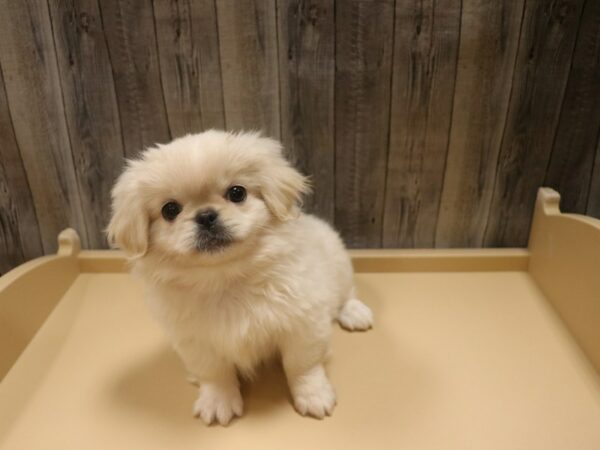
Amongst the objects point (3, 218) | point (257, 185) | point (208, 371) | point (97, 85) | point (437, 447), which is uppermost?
point (97, 85)

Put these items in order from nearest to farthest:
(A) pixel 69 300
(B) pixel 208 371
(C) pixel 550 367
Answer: (B) pixel 208 371 → (C) pixel 550 367 → (A) pixel 69 300

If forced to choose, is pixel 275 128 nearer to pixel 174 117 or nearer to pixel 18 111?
pixel 174 117

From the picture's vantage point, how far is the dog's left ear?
3.83 ft

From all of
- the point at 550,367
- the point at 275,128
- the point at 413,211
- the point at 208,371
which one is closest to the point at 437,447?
the point at 550,367

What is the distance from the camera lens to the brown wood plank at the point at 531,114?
1.51 m

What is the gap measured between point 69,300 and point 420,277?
4.30ft

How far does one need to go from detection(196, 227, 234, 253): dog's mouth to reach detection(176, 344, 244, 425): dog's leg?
30 centimetres

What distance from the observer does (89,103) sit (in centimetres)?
168

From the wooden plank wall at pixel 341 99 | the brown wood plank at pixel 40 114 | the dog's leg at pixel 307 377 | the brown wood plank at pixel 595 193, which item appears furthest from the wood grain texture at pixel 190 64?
the brown wood plank at pixel 595 193

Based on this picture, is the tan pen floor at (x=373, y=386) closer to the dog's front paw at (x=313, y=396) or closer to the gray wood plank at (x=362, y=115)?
the dog's front paw at (x=313, y=396)

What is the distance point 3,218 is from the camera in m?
1.90

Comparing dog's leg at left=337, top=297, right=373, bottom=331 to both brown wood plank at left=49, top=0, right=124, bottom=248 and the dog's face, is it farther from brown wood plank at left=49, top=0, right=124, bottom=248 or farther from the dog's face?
brown wood plank at left=49, top=0, right=124, bottom=248

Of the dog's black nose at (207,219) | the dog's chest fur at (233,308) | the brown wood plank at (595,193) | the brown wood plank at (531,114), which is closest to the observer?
the dog's black nose at (207,219)

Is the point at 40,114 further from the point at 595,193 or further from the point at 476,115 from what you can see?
the point at 595,193
